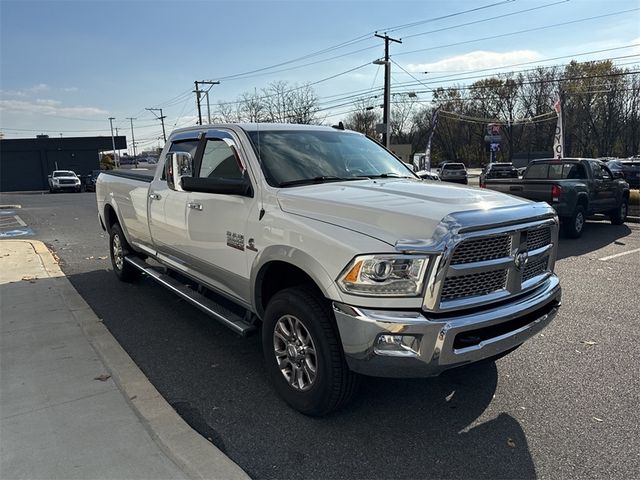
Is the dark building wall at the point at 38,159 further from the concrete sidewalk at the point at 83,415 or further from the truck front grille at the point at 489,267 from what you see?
the truck front grille at the point at 489,267

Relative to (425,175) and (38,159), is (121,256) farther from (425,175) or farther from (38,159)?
(38,159)

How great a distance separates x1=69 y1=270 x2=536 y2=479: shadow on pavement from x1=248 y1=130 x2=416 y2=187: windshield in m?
1.68

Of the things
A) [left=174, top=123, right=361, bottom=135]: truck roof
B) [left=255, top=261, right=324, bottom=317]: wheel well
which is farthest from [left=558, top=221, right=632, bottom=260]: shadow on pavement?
[left=255, top=261, right=324, bottom=317]: wheel well

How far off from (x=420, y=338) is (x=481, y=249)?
0.68 m

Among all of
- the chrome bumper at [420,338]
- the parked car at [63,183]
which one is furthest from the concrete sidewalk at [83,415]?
the parked car at [63,183]

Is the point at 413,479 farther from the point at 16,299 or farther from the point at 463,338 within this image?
the point at 16,299

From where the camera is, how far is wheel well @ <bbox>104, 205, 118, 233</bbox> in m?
7.23

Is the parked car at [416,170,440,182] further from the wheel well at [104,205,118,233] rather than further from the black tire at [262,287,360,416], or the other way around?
the wheel well at [104,205,118,233]

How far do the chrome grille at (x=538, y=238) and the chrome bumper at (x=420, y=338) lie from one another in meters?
0.59

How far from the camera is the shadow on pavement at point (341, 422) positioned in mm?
2752

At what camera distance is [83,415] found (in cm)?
322

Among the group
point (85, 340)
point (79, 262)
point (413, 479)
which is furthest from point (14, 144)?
point (413, 479)

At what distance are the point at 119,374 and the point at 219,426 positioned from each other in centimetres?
117

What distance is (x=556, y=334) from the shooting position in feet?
15.6
